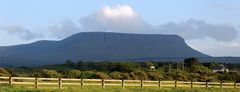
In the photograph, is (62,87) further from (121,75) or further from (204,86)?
(121,75)

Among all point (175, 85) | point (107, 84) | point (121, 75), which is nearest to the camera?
point (107, 84)

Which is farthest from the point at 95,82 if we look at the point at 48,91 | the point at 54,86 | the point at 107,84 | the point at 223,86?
the point at 223,86

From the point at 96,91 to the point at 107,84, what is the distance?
6.55 m

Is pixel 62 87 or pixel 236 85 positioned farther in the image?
pixel 236 85

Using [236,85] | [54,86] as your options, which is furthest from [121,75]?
[54,86]

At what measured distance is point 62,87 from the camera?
127ft

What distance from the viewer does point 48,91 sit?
112 feet

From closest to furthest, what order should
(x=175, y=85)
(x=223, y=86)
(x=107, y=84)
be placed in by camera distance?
(x=107, y=84) → (x=175, y=85) → (x=223, y=86)

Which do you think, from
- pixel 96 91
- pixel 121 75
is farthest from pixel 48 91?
pixel 121 75

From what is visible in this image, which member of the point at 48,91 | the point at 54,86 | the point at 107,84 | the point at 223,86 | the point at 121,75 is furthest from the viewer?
the point at 121,75

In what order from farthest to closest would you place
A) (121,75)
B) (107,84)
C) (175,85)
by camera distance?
(121,75) → (175,85) → (107,84)

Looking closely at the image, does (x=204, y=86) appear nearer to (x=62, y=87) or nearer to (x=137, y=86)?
(x=137, y=86)

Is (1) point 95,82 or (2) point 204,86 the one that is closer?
(1) point 95,82

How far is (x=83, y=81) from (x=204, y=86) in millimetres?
14696
